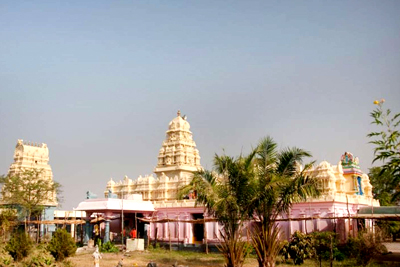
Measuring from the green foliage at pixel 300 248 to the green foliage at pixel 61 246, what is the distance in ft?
35.4

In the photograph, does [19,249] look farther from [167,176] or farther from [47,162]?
[47,162]

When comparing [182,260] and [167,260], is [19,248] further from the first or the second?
[182,260]

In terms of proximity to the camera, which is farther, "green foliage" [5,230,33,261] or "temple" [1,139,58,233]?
"temple" [1,139,58,233]

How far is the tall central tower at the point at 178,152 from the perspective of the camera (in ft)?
165

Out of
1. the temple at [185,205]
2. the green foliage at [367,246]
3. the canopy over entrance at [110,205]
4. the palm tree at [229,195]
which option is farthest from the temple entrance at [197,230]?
the green foliage at [367,246]

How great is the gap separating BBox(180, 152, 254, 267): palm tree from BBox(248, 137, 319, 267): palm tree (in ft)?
1.32

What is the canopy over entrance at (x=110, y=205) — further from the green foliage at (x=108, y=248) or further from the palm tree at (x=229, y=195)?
the palm tree at (x=229, y=195)

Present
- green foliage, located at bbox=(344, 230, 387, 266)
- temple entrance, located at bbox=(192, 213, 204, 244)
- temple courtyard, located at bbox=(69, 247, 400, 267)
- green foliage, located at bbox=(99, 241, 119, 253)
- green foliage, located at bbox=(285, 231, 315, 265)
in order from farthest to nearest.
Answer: temple entrance, located at bbox=(192, 213, 204, 244), green foliage, located at bbox=(99, 241, 119, 253), green foliage, located at bbox=(285, 231, 315, 265), temple courtyard, located at bbox=(69, 247, 400, 267), green foliage, located at bbox=(344, 230, 387, 266)

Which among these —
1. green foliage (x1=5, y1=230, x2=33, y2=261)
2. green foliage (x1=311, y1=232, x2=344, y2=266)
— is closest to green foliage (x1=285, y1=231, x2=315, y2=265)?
green foliage (x1=311, y1=232, x2=344, y2=266)

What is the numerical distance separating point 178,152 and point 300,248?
3015 centimetres

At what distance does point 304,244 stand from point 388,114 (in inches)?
588

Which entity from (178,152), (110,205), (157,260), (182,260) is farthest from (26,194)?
(182,260)

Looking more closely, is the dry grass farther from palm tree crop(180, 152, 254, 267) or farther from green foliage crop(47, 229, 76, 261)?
palm tree crop(180, 152, 254, 267)

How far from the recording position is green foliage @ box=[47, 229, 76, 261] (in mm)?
19078
